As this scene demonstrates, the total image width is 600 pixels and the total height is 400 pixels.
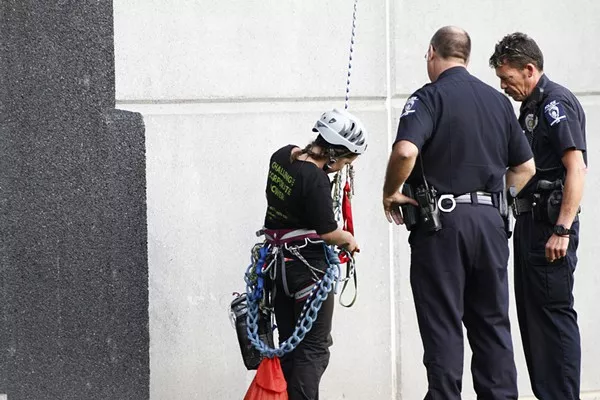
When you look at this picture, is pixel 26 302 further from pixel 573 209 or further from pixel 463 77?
pixel 573 209

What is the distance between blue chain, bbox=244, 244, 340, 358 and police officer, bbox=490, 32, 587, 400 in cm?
104

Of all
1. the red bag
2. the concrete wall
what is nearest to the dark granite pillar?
the red bag

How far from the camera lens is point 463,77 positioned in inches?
184

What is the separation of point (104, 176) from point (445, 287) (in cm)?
168

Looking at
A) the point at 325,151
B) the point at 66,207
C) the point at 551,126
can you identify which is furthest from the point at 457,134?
the point at 66,207

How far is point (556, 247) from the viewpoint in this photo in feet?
16.6

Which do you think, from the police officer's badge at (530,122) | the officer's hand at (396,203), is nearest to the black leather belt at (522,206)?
the police officer's badge at (530,122)

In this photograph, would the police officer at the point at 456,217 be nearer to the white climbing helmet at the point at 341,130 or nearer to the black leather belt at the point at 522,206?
the white climbing helmet at the point at 341,130

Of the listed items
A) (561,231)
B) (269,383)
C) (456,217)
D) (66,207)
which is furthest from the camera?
(561,231)

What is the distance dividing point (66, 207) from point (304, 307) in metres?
1.63

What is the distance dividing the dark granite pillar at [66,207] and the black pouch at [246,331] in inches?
53.1

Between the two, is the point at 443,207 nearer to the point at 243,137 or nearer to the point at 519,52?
the point at 519,52

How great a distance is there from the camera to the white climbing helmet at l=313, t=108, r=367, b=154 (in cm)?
484

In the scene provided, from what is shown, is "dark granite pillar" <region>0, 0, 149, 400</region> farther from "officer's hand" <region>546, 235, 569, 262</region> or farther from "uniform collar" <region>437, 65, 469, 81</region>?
"officer's hand" <region>546, 235, 569, 262</region>
